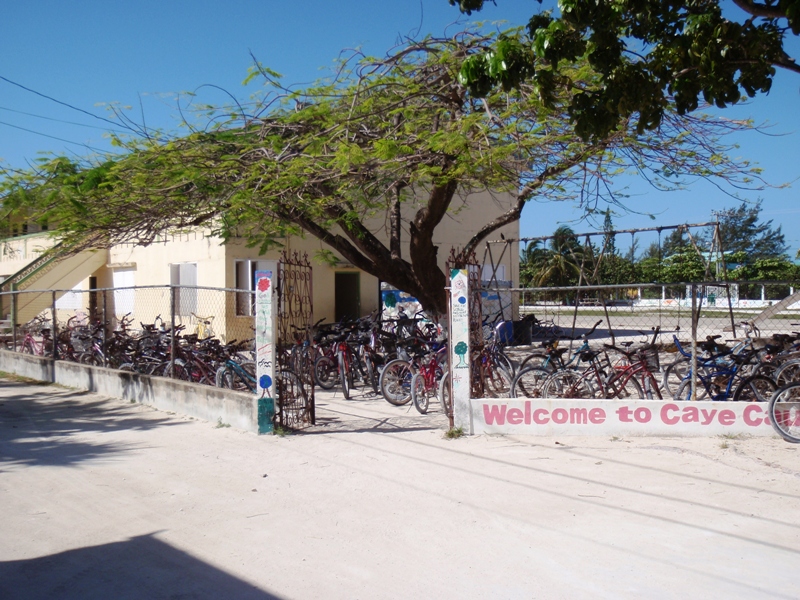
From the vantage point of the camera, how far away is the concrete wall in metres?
9.05

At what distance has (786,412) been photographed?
306 inches

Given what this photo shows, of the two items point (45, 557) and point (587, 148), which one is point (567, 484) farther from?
point (587, 148)

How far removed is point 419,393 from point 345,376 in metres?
1.82

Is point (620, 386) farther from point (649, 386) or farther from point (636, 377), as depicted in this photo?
point (649, 386)

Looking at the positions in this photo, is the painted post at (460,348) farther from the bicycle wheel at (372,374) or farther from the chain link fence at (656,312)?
the bicycle wheel at (372,374)

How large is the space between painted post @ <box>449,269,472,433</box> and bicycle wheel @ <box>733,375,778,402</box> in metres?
3.10

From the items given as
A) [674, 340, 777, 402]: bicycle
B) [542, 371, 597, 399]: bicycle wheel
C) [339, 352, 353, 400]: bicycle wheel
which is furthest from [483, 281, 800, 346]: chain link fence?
[339, 352, 353, 400]: bicycle wheel

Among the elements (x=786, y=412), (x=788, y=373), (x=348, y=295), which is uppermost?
(x=348, y=295)

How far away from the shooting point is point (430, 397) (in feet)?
33.8

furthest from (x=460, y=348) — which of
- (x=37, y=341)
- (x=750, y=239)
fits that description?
(x=750, y=239)

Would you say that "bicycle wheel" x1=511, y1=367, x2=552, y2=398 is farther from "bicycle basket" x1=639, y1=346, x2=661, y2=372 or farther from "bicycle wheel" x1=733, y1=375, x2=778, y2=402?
"bicycle wheel" x1=733, y1=375, x2=778, y2=402

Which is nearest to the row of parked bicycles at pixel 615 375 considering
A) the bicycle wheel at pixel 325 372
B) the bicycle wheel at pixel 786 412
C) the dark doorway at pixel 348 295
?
the bicycle wheel at pixel 786 412

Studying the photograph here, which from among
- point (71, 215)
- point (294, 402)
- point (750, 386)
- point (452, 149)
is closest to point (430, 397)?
point (294, 402)

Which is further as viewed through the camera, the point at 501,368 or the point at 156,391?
the point at 156,391
